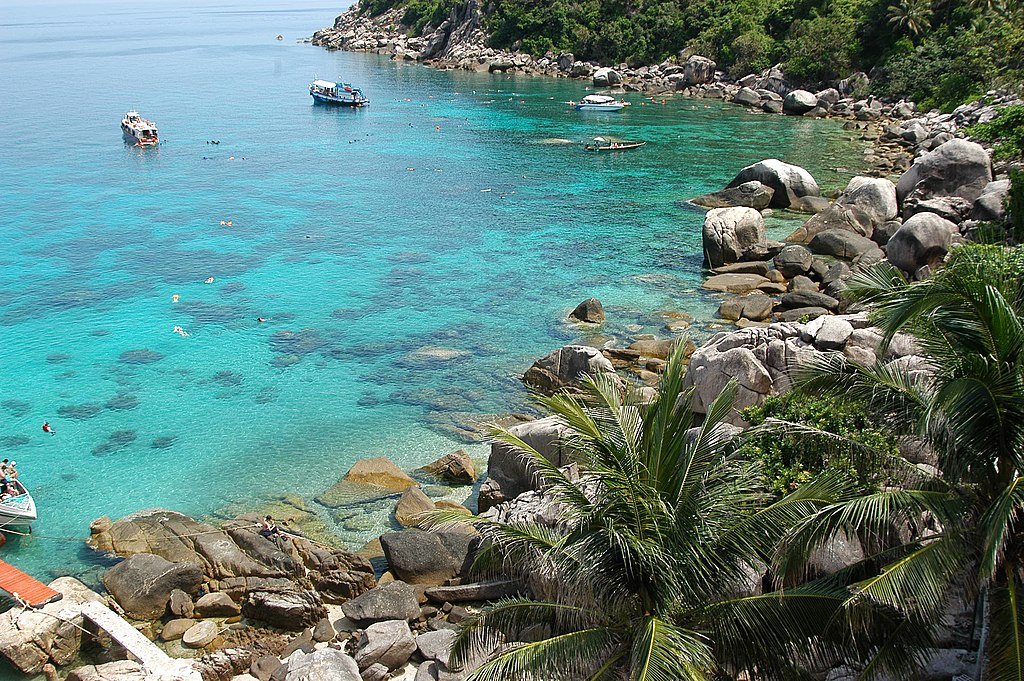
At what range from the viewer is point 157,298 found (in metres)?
40.8

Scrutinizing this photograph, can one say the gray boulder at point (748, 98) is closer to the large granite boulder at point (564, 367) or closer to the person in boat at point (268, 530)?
the large granite boulder at point (564, 367)

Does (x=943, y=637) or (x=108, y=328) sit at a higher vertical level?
(x=943, y=637)

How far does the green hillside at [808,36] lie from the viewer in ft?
231

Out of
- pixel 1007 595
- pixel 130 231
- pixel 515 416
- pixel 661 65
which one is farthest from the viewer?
pixel 661 65

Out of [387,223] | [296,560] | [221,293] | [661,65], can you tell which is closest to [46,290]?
[221,293]

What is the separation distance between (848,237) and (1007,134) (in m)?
9.33

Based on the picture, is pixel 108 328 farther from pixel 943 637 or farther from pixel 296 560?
pixel 943 637

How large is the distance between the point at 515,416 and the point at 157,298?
21.3 meters

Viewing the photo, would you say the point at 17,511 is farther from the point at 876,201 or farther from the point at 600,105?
the point at 600,105

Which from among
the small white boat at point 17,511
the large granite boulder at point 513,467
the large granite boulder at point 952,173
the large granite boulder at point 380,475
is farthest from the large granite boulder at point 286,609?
the large granite boulder at point 952,173

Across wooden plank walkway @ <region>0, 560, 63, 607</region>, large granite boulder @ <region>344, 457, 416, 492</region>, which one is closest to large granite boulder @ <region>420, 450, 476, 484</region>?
large granite boulder @ <region>344, 457, 416, 492</region>

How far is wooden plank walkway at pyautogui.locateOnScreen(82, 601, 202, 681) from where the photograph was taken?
17.1 meters

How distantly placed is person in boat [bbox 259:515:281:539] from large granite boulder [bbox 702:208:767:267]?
2570 cm

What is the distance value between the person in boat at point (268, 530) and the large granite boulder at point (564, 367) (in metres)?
10.2
